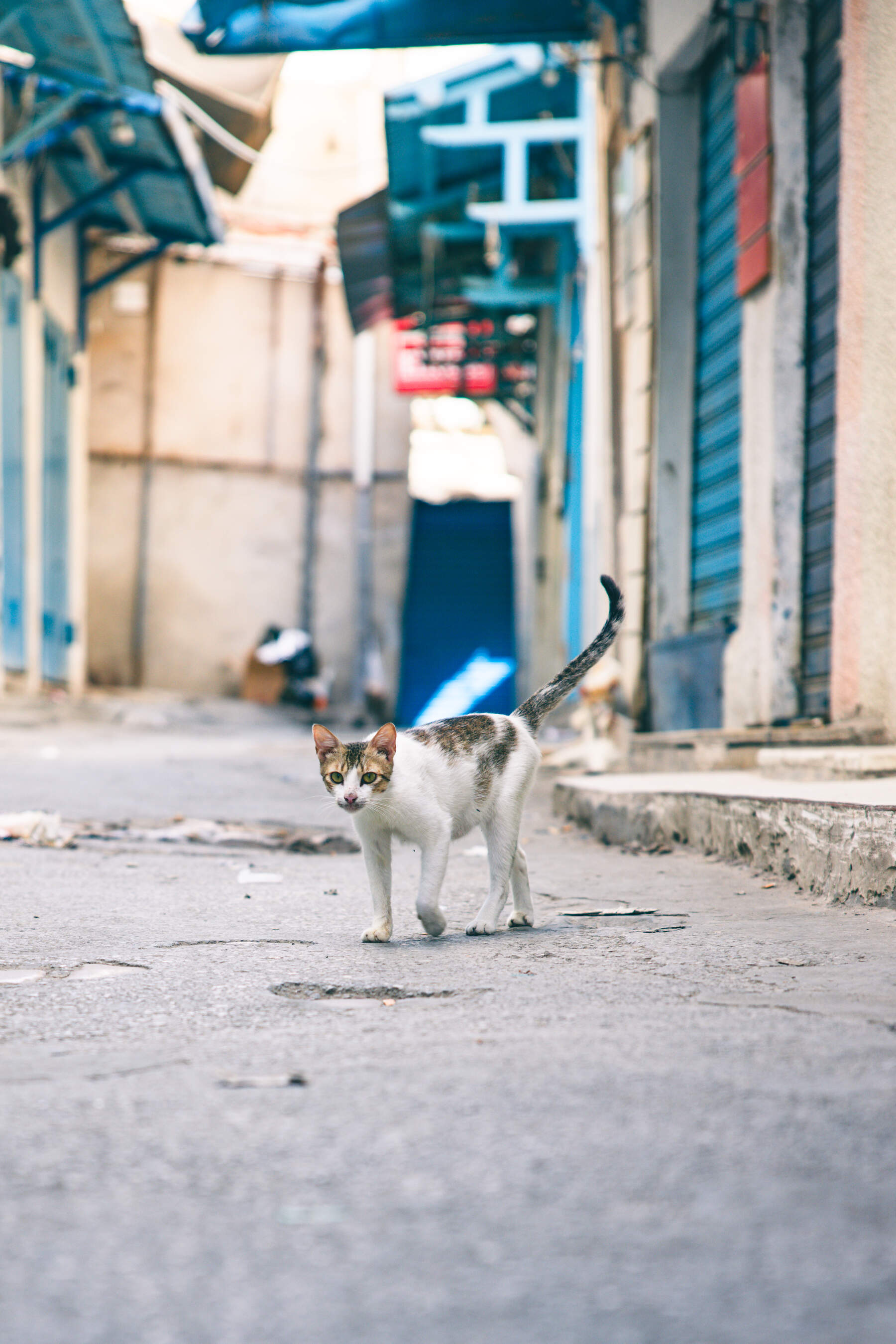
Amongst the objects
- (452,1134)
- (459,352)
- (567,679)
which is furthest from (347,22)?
(459,352)

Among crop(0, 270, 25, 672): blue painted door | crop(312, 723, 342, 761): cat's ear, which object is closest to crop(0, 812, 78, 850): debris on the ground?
crop(312, 723, 342, 761): cat's ear

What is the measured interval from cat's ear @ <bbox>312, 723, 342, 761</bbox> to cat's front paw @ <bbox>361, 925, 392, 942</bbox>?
0.47 m

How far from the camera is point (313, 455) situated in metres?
19.0

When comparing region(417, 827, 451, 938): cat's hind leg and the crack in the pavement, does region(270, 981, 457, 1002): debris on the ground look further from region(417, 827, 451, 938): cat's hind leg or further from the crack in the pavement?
region(417, 827, 451, 938): cat's hind leg

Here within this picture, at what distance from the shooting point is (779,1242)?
4.09 feet

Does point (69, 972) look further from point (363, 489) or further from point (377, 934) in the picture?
point (363, 489)

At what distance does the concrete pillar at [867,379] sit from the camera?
511 centimetres

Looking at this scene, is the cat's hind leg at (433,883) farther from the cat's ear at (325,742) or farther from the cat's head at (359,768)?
the cat's ear at (325,742)

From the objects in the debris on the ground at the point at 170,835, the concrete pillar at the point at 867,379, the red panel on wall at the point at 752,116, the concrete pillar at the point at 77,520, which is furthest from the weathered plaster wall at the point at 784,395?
the concrete pillar at the point at 77,520

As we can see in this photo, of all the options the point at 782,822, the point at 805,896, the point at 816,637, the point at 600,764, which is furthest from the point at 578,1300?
the point at 600,764

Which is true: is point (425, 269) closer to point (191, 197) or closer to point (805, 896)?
point (191, 197)

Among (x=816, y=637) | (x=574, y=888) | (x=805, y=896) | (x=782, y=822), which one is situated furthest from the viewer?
(x=816, y=637)

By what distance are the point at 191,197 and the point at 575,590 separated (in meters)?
6.21

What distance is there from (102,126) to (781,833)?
38.7ft
